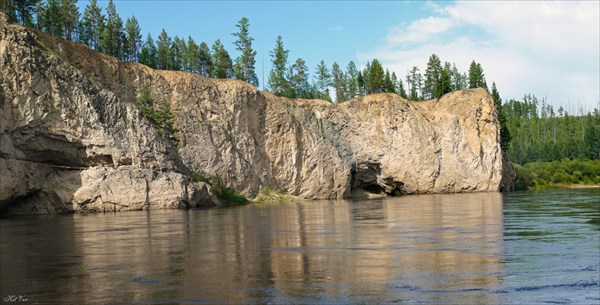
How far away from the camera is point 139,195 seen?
45.1 m

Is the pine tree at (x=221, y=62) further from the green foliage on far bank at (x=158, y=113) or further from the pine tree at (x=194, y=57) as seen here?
the green foliage on far bank at (x=158, y=113)

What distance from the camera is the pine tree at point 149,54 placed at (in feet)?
317

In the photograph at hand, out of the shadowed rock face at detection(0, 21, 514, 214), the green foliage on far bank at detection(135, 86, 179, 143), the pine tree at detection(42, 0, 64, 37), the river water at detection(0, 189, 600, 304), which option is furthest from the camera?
the pine tree at detection(42, 0, 64, 37)

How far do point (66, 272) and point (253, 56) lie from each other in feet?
312

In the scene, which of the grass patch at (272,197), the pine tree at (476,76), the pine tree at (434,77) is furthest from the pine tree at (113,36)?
the pine tree at (476,76)

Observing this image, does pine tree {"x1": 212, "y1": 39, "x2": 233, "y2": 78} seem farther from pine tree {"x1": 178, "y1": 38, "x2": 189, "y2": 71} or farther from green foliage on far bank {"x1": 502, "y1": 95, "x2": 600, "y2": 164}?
green foliage on far bank {"x1": 502, "y1": 95, "x2": 600, "y2": 164}

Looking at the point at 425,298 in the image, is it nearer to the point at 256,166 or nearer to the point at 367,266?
the point at 367,266

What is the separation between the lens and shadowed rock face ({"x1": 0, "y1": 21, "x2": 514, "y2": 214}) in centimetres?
4322

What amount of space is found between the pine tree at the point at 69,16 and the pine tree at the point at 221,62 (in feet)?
77.5

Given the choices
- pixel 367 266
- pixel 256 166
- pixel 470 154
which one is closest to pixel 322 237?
pixel 367 266

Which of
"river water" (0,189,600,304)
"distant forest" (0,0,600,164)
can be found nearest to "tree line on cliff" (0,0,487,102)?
"distant forest" (0,0,600,164)

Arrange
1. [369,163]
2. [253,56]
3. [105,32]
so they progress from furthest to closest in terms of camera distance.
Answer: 1. [253,56]
2. [105,32]
3. [369,163]

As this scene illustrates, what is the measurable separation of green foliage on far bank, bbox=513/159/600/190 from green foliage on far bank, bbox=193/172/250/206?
5576 cm

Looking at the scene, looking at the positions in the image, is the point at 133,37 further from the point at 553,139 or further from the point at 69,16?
the point at 553,139
